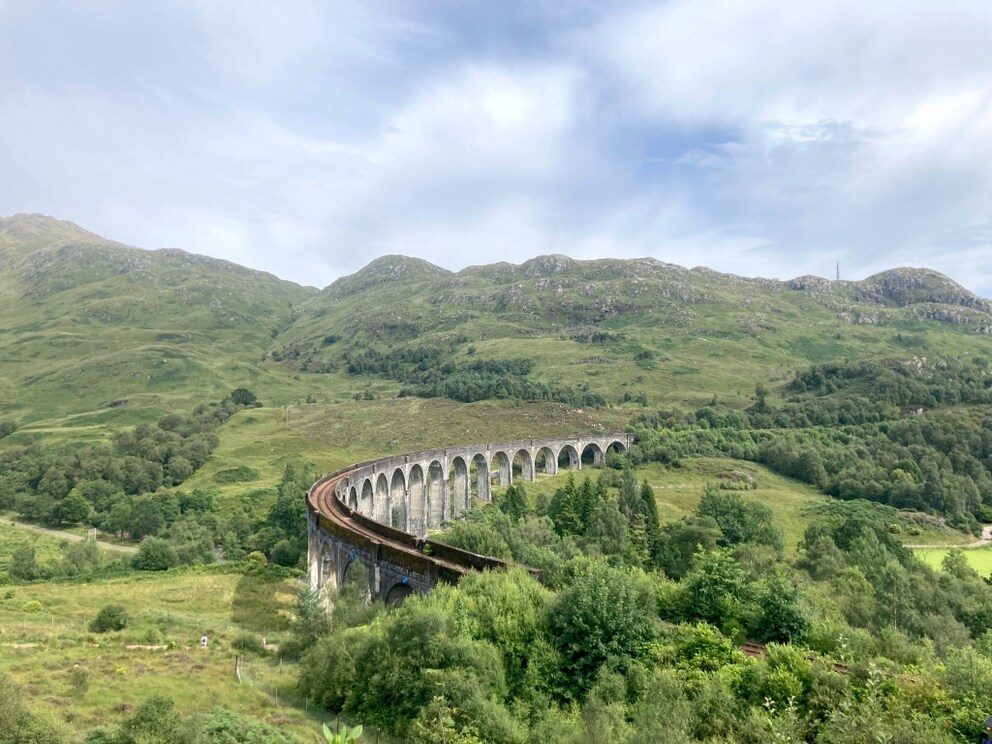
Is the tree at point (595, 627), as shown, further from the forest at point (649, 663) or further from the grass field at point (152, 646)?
the grass field at point (152, 646)

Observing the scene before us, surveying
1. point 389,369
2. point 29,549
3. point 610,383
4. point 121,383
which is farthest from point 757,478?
point 121,383

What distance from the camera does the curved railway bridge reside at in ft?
105

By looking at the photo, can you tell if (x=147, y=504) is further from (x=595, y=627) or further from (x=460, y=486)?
(x=595, y=627)

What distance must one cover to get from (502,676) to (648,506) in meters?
39.4

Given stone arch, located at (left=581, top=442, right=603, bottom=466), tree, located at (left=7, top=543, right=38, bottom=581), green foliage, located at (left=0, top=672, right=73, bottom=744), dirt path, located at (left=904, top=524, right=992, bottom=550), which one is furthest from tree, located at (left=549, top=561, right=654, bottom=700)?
stone arch, located at (left=581, top=442, right=603, bottom=466)

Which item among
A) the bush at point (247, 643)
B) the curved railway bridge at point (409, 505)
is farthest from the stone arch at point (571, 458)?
the bush at point (247, 643)

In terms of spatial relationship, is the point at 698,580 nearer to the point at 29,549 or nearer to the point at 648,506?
the point at 648,506

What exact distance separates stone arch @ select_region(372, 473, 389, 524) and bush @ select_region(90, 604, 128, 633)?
31.7 m

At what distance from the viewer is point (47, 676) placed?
82.0 feet

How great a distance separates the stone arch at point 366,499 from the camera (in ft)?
207

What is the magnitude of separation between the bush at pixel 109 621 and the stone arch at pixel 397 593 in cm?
1841

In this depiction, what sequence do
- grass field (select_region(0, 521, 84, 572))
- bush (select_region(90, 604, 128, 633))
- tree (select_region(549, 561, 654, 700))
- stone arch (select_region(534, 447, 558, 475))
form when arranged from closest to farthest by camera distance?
tree (select_region(549, 561, 654, 700))
bush (select_region(90, 604, 128, 633))
grass field (select_region(0, 521, 84, 572))
stone arch (select_region(534, 447, 558, 475))

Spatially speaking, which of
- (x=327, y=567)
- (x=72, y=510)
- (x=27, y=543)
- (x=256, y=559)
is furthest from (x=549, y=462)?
(x=27, y=543)

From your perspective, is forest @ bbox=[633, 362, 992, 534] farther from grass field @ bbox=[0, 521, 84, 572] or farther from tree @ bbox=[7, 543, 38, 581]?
grass field @ bbox=[0, 521, 84, 572]
